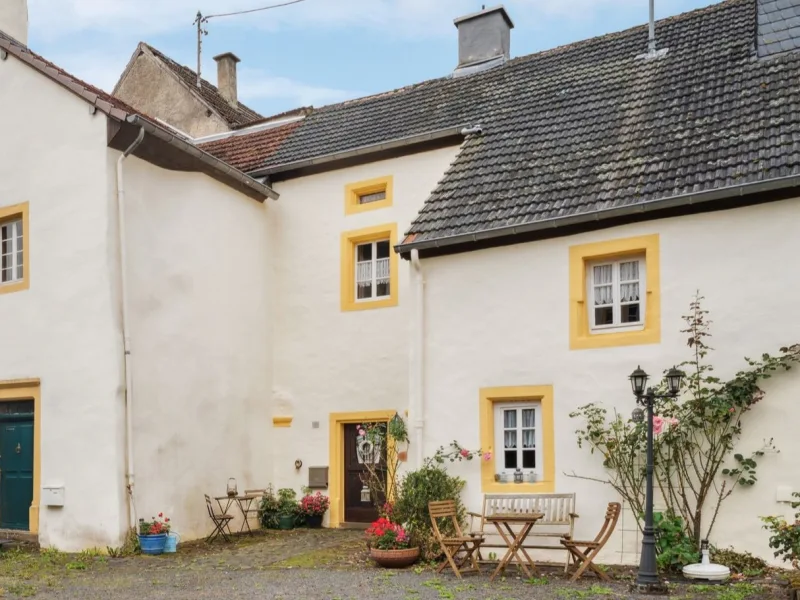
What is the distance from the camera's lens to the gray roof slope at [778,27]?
12844 mm

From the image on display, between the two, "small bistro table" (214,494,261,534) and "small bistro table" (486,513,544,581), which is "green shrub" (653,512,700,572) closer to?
"small bistro table" (486,513,544,581)

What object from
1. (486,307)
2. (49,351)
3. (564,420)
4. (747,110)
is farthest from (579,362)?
(49,351)

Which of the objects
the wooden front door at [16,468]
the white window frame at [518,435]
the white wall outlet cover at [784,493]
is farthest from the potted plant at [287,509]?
the white wall outlet cover at [784,493]

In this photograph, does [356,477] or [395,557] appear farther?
[356,477]

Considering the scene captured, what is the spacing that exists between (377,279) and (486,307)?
11.9ft

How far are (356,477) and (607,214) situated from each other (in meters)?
6.42

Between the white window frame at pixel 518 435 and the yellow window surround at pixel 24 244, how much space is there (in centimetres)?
728

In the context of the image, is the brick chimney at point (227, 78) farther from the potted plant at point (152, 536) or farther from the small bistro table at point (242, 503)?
the potted plant at point (152, 536)

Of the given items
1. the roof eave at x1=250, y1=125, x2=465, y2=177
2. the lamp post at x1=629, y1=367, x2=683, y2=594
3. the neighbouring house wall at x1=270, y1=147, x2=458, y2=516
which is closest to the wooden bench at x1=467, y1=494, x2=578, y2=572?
the lamp post at x1=629, y1=367, x2=683, y2=594

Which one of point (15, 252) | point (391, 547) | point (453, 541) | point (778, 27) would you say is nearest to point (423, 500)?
point (391, 547)

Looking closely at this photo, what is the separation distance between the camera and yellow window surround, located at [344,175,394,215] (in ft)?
50.2

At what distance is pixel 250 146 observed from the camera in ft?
58.4

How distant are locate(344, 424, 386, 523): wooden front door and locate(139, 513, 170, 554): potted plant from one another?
3.41 metres

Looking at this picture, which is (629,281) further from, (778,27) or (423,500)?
(778,27)
